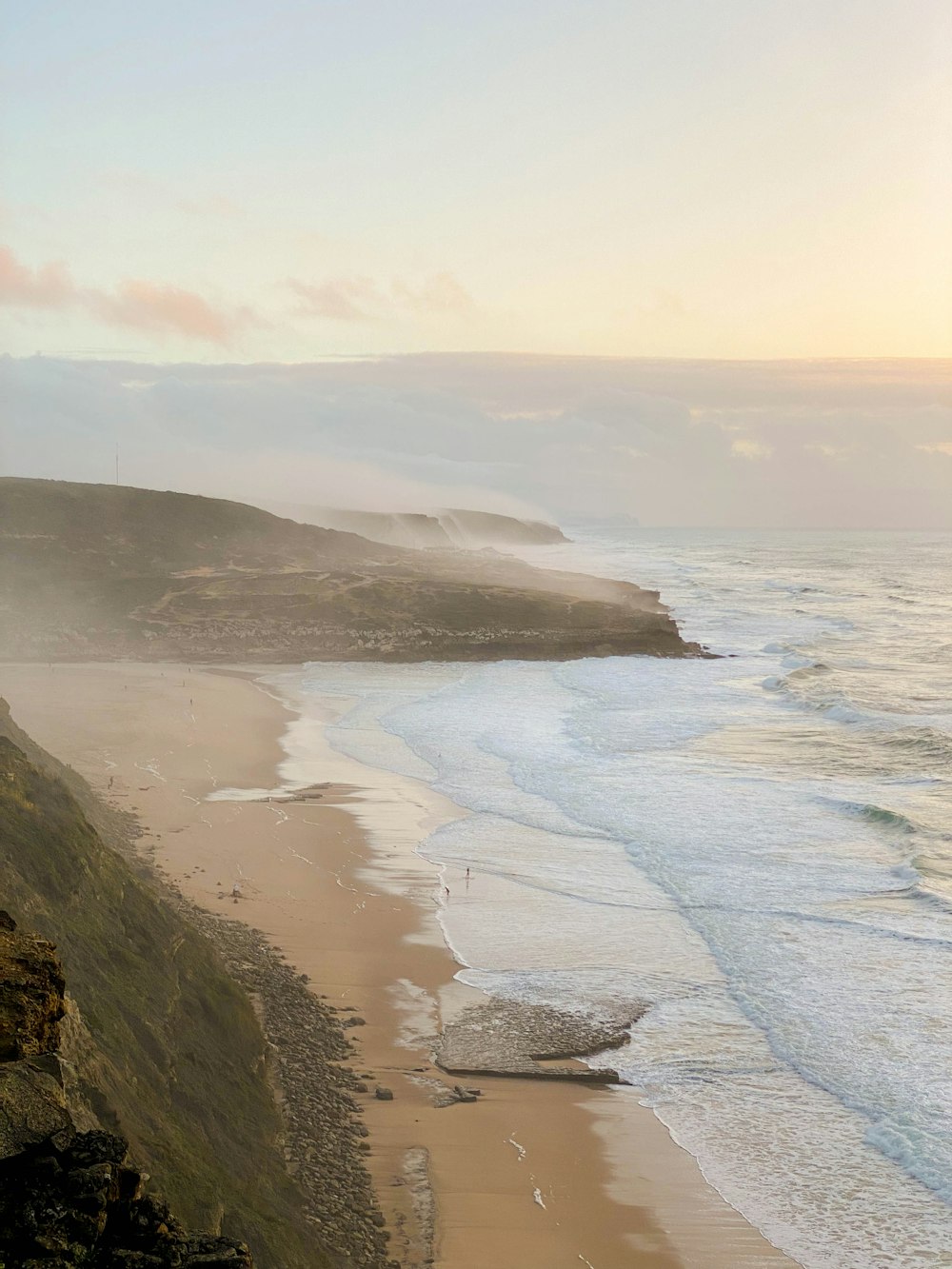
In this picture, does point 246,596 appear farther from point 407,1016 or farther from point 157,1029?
point 157,1029

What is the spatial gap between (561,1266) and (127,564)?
3004 inches

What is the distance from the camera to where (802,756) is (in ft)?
117

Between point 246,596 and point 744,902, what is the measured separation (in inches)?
2194

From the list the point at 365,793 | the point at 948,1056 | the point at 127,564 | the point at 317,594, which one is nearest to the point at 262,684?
the point at 317,594

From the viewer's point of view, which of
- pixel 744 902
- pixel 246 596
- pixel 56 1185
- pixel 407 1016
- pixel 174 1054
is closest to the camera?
Answer: pixel 56 1185

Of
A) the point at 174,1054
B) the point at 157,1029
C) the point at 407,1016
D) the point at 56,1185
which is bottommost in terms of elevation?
the point at 407,1016

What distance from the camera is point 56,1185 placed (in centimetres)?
576

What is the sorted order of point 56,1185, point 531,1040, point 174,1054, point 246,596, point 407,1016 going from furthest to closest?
point 246,596 → point 407,1016 → point 531,1040 → point 174,1054 → point 56,1185

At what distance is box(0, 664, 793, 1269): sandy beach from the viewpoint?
38.5ft

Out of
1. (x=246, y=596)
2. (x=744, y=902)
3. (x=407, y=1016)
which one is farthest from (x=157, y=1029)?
(x=246, y=596)

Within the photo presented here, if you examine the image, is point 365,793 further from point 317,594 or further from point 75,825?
point 317,594

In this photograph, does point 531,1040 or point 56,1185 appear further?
point 531,1040

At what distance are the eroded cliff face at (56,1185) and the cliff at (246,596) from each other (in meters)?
57.1

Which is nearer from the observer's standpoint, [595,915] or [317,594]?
[595,915]
